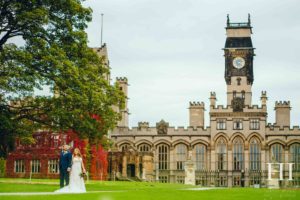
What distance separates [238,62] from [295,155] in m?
15.9

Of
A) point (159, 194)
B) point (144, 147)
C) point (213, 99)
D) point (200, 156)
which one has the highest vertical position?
point (213, 99)

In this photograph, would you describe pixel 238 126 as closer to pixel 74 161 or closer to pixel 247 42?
pixel 247 42

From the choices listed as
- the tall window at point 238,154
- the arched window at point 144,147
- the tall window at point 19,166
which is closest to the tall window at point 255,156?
the tall window at point 238,154

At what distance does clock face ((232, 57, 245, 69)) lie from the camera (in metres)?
77.6

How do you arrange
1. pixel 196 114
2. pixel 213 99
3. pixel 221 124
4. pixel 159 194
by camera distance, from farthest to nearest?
pixel 196 114 → pixel 213 99 → pixel 221 124 → pixel 159 194

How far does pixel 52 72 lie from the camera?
27672mm

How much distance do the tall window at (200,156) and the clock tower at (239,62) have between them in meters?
8.24

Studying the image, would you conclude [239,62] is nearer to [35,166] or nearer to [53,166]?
[53,166]

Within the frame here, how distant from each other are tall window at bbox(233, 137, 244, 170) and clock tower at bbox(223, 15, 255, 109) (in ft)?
25.1

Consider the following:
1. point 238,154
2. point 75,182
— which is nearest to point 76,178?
point 75,182

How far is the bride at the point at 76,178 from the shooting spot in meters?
20.7

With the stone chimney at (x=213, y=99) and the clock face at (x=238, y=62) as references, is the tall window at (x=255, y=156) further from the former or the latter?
the clock face at (x=238, y=62)

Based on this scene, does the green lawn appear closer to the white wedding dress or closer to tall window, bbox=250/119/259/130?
the white wedding dress

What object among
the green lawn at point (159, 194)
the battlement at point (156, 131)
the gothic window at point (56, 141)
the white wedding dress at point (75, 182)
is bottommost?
the green lawn at point (159, 194)
